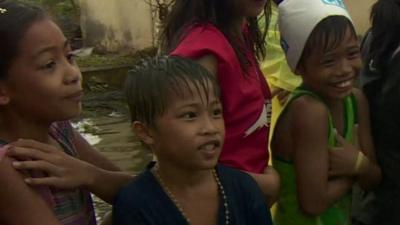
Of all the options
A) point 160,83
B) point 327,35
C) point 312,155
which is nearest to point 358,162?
point 312,155

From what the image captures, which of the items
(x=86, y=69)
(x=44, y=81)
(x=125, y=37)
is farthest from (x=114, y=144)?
(x=44, y=81)

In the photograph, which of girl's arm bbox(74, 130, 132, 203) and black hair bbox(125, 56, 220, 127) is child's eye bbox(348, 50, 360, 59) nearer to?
black hair bbox(125, 56, 220, 127)

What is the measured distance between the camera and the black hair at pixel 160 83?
2098mm

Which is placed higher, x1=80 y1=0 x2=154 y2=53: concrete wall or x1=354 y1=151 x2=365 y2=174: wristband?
x1=354 y1=151 x2=365 y2=174: wristband

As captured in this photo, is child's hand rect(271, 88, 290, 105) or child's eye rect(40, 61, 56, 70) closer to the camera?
child's eye rect(40, 61, 56, 70)

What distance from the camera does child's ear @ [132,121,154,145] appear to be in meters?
2.15

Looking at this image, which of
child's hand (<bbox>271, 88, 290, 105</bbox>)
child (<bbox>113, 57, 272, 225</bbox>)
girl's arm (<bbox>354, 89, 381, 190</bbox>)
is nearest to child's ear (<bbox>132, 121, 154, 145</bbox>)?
child (<bbox>113, 57, 272, 225</bbox>)

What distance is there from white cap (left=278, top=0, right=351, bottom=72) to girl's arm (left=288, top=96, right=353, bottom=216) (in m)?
0.15

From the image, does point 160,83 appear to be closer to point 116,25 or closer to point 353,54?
point 353,54

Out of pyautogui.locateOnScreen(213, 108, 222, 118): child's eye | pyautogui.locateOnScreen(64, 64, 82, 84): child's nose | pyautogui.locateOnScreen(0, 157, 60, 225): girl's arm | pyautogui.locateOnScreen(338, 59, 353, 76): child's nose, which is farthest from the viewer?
pyautogui.locateOnScreen(338, 59, 353, 76): child's nose

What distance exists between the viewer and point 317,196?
246 centimetres

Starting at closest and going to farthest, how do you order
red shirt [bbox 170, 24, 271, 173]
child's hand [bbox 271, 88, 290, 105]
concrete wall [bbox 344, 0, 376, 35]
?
red shirt [bbox 170, 24, 271, 173], child's hand [bbox 271, 88, 290, 105], concrete wall [bbox 344, 0, 376, 35]

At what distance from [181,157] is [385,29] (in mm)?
884

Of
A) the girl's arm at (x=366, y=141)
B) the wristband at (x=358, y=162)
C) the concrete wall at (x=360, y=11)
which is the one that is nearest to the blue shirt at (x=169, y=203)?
the wristband at (x=358, y=162)
